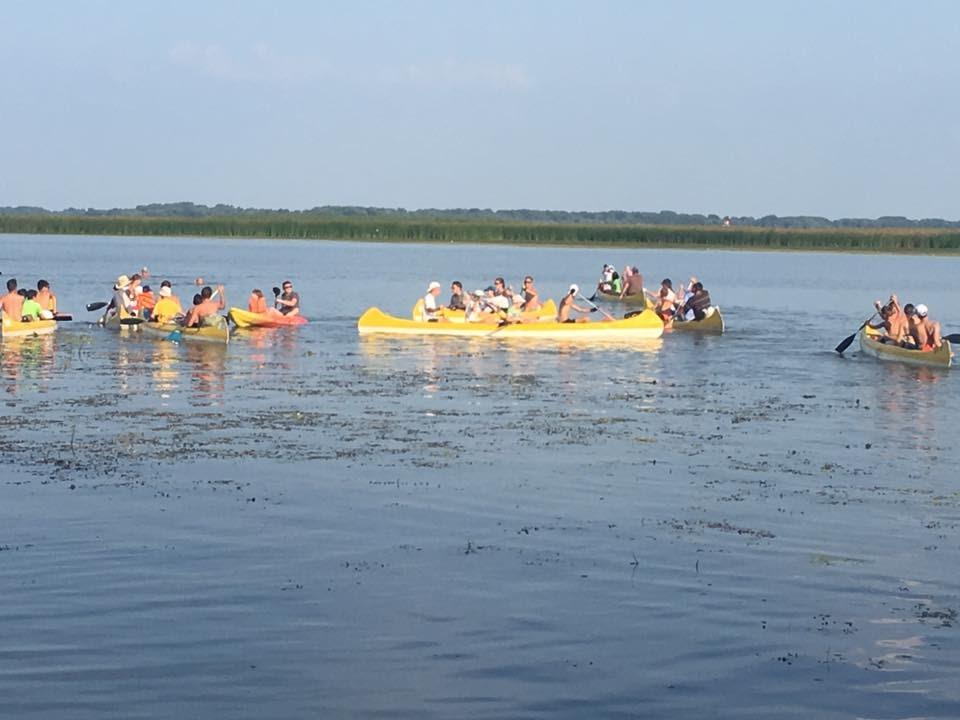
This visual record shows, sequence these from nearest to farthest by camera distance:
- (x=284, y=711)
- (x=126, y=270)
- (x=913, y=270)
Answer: (x=284, y=711) → (x=126, y=270) → (x=913, y=270)

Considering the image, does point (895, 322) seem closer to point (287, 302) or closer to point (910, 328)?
point (910, 328)

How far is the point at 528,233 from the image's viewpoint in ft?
418

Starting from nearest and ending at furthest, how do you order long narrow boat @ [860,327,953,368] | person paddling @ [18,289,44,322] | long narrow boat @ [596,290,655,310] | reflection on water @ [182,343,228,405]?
reflection on water @ [182,343,228,405] → long narrow boat @ [860,327,953,368] → person paddling @ [18,289,44,322] → long narrow boat @ [596,290,655,310]

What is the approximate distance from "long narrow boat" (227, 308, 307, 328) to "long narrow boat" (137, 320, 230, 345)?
10.4 feet

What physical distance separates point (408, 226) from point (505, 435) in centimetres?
10695

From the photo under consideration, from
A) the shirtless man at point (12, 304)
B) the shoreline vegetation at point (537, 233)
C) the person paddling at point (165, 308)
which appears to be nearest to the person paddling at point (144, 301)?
the person paddling at point (165, 308)

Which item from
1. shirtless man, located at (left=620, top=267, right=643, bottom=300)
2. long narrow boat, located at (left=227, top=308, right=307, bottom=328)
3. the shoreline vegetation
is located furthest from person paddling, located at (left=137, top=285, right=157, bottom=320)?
the shoreline vegetation

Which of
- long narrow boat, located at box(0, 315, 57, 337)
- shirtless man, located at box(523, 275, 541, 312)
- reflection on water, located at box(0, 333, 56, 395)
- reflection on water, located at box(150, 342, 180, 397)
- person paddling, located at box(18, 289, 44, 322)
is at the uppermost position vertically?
shirtless man, located at box(523, 275, 541, 312)

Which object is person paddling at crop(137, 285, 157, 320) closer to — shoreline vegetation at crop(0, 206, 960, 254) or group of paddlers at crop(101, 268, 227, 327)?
group of paddlers at crop(101, 268, 227, 327)

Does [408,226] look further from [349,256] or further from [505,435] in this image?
[505,435]

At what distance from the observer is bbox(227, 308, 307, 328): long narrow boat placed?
36812mm

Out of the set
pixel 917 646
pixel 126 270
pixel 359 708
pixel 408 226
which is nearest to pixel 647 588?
pixel 917 646

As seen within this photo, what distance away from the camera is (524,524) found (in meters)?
14.1

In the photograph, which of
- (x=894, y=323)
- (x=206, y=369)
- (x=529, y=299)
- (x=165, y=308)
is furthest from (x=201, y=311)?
(x=894, y=323)
